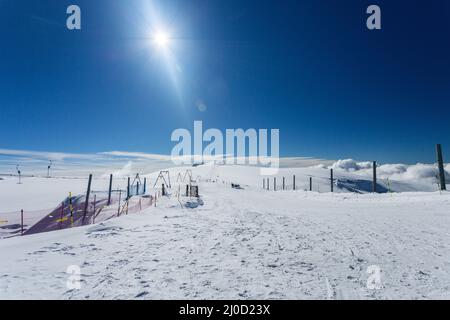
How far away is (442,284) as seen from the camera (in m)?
4.58

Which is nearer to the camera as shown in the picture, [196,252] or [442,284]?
[442,284]

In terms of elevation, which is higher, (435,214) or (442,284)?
(435,214)

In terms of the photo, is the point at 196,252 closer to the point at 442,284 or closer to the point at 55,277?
the point at 55,277

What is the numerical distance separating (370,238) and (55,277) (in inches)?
345

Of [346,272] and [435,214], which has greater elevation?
[435,214]

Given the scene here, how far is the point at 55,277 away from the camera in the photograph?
4957 mm
